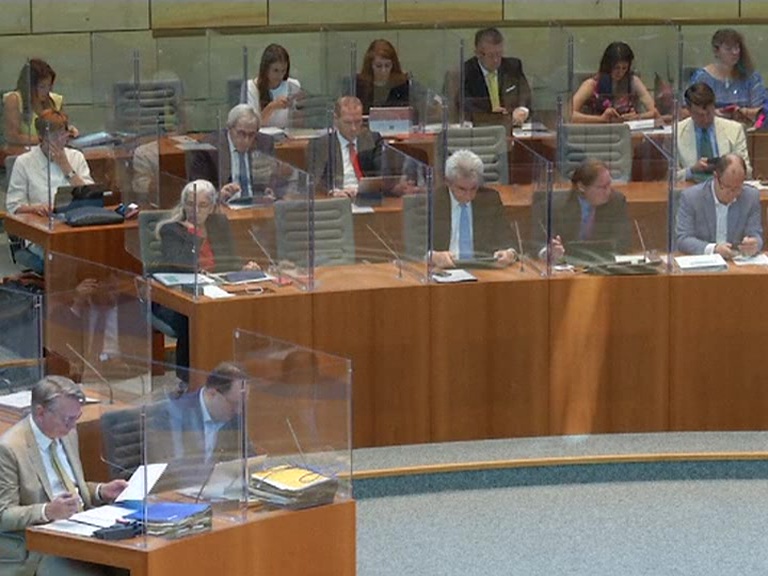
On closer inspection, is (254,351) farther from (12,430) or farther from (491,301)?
(491,301)

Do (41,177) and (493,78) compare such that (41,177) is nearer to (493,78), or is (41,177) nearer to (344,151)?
(344,151)

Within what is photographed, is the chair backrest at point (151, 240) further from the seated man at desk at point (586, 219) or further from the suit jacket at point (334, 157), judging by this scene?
the seated man at desk at point (586, 219)

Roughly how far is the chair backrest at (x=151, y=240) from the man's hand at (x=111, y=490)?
7.42 ft

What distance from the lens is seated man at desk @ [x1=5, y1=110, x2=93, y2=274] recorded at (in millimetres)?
10906

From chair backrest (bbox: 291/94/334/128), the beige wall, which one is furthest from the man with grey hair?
the beige wall

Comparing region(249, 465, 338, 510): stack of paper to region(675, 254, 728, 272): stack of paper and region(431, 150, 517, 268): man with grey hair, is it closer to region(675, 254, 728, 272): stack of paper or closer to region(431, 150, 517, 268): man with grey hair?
region(431, 150, 517, 268): man with grey hair

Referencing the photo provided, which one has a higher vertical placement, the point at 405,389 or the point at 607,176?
the point at 607,176

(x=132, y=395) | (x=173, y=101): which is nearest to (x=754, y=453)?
(x=132, y=395)

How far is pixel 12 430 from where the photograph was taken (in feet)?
25.2

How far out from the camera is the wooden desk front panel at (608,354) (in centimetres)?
985

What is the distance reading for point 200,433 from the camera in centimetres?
735

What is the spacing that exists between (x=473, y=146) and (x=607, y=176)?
199 cm

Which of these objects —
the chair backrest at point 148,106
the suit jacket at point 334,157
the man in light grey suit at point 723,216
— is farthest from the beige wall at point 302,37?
the man in light grey suit at point 723,216

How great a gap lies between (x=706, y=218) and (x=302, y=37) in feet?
16.9
